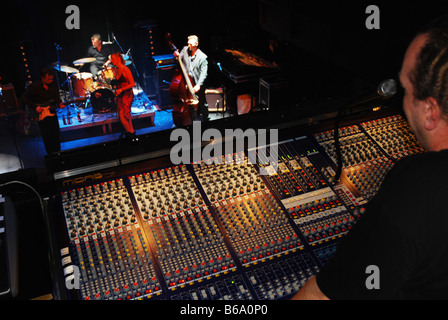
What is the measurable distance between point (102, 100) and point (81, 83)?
29.7 inches

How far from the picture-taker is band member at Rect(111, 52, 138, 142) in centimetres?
649

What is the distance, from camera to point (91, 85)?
7559mm

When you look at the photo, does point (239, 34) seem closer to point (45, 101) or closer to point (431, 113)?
point (45, 101)

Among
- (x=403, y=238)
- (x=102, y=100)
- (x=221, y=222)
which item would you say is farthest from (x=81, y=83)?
(x=403, y=238)

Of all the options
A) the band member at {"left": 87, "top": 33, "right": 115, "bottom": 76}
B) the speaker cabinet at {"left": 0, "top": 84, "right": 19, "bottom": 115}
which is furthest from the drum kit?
the speaker cabinet at {"left": 0, "top": 84, "right": 19, "bottom": 115}

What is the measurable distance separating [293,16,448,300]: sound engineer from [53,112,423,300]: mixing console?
61 centimetres

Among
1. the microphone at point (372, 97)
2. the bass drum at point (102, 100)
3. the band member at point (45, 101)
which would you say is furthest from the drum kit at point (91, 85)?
the microphone at point (372, 97)

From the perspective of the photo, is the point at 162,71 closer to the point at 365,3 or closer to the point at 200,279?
the point at 365,3

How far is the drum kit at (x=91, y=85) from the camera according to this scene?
716 centimetres

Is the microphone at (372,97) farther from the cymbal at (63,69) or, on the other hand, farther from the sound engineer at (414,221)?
the cymbal at (63,69)

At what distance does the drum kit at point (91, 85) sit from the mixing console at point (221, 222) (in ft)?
18.3

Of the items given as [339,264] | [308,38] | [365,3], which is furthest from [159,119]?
[339,264]

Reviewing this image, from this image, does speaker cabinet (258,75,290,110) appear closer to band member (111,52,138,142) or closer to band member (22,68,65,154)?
band member (111,52,138,142)
